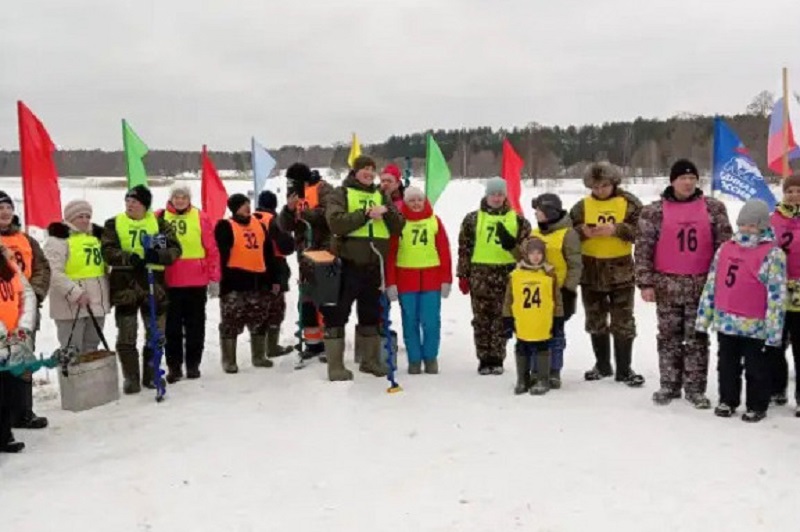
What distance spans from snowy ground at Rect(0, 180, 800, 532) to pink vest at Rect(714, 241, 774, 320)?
92 cm

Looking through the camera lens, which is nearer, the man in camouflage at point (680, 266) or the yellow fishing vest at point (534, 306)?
the man in camouflage at point (680, 266)

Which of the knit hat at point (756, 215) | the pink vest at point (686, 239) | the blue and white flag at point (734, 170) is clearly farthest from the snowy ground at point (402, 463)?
the blue and white flag at point (734, 170)

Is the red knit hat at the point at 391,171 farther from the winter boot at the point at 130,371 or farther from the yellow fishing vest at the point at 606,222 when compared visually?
the winter boot at the point at 130,371

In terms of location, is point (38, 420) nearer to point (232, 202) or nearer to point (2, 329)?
point (2, 329)

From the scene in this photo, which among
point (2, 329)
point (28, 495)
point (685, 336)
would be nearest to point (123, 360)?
point (2, 329)

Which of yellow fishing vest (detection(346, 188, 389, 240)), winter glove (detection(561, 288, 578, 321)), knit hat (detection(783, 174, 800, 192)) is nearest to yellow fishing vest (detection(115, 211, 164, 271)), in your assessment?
yellow fishing vest (detection(346, 188, 389, 240))

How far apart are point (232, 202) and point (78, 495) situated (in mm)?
4229

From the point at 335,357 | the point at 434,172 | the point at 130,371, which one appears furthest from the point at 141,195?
the point at 434,172

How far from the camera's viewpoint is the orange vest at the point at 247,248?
326 inches

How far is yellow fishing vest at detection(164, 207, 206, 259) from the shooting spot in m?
7.85

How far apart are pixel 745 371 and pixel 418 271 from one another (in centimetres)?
323

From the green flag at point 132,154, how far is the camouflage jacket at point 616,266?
19.9ft

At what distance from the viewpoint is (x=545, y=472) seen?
Result: 16.5ft

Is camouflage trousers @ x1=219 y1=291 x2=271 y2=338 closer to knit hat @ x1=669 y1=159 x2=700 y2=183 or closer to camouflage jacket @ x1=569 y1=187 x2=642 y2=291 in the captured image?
camouflage jacket @ x1=569 y1=187 x2=642 y2=291
